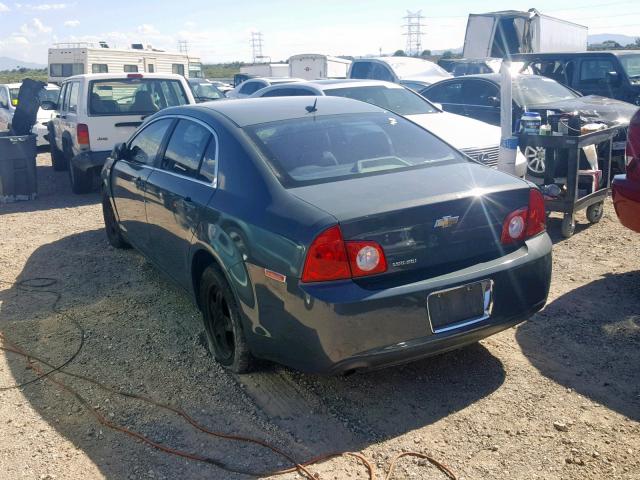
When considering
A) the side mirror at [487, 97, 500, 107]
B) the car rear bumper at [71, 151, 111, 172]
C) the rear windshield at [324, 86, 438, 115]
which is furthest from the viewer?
the side mirror at [487, 97, 500, 107]

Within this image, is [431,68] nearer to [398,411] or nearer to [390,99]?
[390,99]

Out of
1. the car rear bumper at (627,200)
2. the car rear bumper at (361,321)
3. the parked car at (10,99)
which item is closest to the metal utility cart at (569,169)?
the car rear bumper at (627,200)

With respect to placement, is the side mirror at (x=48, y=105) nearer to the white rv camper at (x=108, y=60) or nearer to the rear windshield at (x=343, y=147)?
the rear windshield at (x=343, y=147)

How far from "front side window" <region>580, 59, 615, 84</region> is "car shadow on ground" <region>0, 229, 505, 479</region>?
10215 millimetres

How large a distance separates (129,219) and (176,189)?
4.88ft

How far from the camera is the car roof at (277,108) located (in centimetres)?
446

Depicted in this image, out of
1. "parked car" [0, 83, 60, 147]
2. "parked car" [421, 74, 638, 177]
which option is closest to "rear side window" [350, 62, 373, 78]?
"parked car" [421, 74, 638, 177]

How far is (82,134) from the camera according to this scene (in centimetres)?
974

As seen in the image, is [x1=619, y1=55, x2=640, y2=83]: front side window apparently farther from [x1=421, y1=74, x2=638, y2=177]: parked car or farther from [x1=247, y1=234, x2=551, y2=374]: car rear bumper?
[x1=247, y1=234, x2=551, y2=374]: car rear bumper

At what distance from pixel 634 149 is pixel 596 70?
8.69 metres

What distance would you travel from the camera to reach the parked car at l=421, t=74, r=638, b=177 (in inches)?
349

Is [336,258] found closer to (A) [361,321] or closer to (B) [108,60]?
(A) [361,321]

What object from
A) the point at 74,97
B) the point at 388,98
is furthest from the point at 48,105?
the point at 388,98

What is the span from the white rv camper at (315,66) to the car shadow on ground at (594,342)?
21176 millimetres
